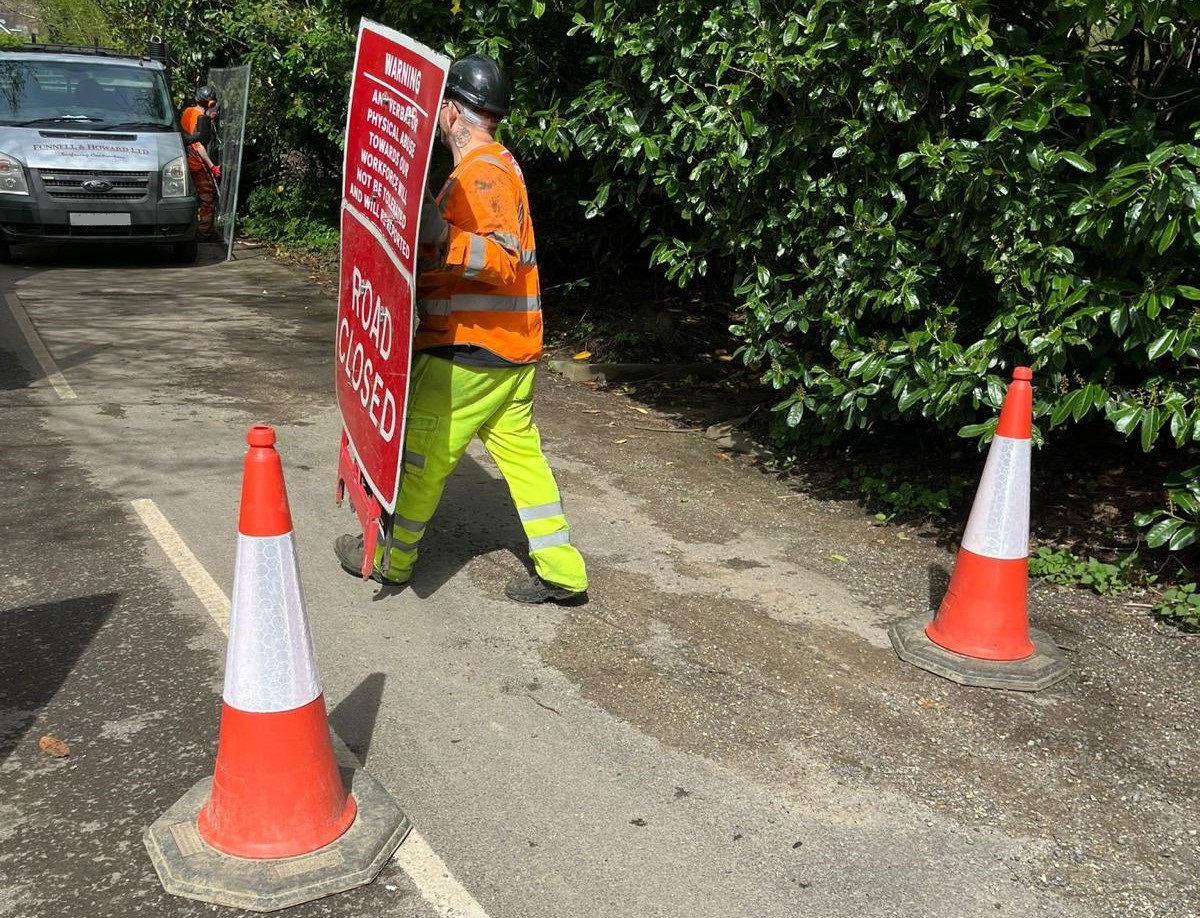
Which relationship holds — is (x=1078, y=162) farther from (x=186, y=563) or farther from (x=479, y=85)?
(x=186, y=563)

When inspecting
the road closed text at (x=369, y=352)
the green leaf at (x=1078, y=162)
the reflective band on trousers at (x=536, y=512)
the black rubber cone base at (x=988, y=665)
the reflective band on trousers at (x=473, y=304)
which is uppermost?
the green leaf at (x=1078, y=162)

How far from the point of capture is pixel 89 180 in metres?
11.9

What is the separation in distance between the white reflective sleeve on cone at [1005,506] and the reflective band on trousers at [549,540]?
1523mm

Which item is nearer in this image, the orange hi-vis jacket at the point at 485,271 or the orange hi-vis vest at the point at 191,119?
the orange hi-vis jacket at the point at 485,271

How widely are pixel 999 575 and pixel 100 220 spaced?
34.7ft

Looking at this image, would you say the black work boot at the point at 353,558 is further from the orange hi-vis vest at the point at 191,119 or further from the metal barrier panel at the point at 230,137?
the orange hi-vis vest at the point at 191,119

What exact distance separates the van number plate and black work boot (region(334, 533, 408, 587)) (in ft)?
28.0

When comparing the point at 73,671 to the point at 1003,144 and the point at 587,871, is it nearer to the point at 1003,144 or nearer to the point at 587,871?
the point at 587,871

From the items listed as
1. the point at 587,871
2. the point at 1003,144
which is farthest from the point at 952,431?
the point at 587,871

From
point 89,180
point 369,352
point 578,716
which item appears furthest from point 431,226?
point 89,180

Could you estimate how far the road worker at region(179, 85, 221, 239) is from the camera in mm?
14147

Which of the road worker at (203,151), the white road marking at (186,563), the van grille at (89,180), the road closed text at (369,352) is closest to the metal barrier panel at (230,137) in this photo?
the road worker at (203,151)

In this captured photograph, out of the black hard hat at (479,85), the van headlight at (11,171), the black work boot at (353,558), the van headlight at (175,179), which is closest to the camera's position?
the black hard hat at (479,85)

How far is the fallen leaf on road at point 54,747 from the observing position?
3.41m
